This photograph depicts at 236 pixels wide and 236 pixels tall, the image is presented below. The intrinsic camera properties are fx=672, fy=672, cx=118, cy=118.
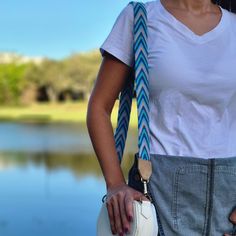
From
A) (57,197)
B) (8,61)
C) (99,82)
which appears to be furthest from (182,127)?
(8,61)

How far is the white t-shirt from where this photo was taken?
3.90 feet

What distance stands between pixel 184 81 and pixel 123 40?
0.14 m

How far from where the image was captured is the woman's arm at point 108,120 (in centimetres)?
119

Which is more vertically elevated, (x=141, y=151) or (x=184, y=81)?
(x=184, y=81)

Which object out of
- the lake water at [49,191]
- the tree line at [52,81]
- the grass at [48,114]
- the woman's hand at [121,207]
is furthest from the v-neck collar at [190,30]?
the tree line at [52,81]

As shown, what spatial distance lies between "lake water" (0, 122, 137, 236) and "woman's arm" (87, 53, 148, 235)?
164 inches

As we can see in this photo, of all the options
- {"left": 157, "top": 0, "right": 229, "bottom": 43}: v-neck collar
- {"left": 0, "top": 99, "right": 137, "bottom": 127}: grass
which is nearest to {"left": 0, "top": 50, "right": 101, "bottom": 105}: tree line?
{"left": 0, "top": 99, "right": 137, "bottom": 127}: grass

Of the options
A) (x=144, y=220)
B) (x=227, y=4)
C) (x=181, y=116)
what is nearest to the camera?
(x=144, y=220)

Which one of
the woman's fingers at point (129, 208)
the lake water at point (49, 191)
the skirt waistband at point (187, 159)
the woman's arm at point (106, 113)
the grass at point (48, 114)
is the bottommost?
the grass at point (48, 114)

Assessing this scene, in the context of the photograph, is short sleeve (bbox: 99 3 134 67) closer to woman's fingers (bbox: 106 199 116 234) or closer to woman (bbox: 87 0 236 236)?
woman (bbox: 87 0 236 236)

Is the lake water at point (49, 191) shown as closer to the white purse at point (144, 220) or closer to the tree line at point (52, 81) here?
the white purse at point (144, 220)

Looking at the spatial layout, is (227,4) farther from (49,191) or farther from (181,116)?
(49,191)

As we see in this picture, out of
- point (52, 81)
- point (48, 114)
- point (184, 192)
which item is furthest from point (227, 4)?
point (52, 81)

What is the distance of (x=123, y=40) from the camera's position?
122 cm
